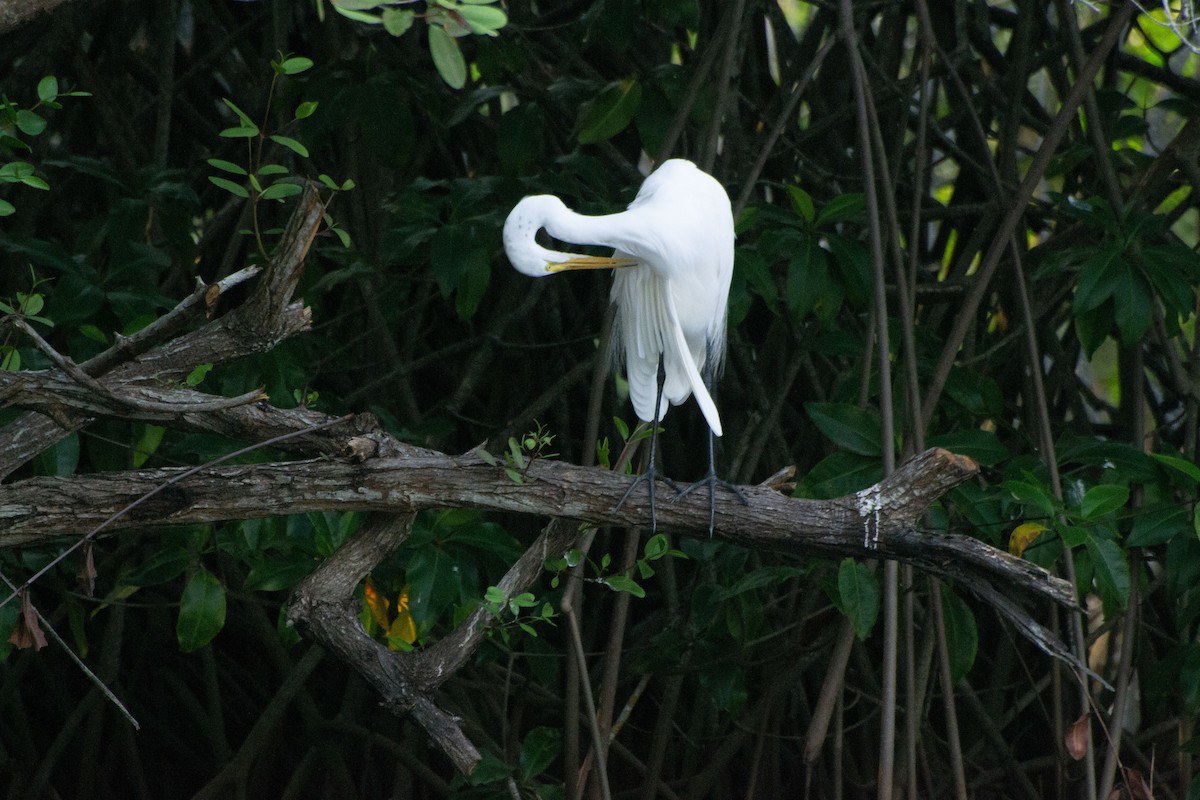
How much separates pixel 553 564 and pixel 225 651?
1.63 metres

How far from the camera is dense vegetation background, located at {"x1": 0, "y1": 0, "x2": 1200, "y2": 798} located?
5.84 ft

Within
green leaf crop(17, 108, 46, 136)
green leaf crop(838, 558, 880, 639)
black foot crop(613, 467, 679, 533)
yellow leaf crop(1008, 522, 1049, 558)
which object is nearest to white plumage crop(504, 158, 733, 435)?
black foot crop(613, 467, 679, 533)

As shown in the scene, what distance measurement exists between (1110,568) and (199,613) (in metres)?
1.25

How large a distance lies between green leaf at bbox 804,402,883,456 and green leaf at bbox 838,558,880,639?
177 millimetres

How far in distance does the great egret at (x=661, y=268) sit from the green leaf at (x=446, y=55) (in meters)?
0.53

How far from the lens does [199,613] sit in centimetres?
169

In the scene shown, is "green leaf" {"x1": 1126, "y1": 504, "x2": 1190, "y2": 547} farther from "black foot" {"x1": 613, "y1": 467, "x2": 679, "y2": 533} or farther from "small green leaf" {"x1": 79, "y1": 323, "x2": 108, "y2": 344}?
"small green leaf" {"x1": 79, "y1": 323, "x2": 108, "y2": 344}

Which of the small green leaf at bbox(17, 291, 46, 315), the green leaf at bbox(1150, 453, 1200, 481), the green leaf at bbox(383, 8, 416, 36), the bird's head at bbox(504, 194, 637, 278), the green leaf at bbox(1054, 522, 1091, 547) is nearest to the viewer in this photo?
the green leaf at bbox(383, 8, 416, 36)

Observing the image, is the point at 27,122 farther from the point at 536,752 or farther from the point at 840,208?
the point at 840,208

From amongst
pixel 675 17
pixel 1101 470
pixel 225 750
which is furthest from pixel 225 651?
pixel 1101 470

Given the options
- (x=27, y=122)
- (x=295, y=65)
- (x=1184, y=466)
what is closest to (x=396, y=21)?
(x=295, y=65)

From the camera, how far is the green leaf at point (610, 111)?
1972mm

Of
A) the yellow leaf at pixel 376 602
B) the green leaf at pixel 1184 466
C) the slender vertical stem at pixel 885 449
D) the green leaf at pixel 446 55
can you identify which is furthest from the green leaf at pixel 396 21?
the green leaf at pixel 1184 466

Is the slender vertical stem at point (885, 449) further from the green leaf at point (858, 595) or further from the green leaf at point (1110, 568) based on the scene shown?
the green leaf at point (1110, 568)
